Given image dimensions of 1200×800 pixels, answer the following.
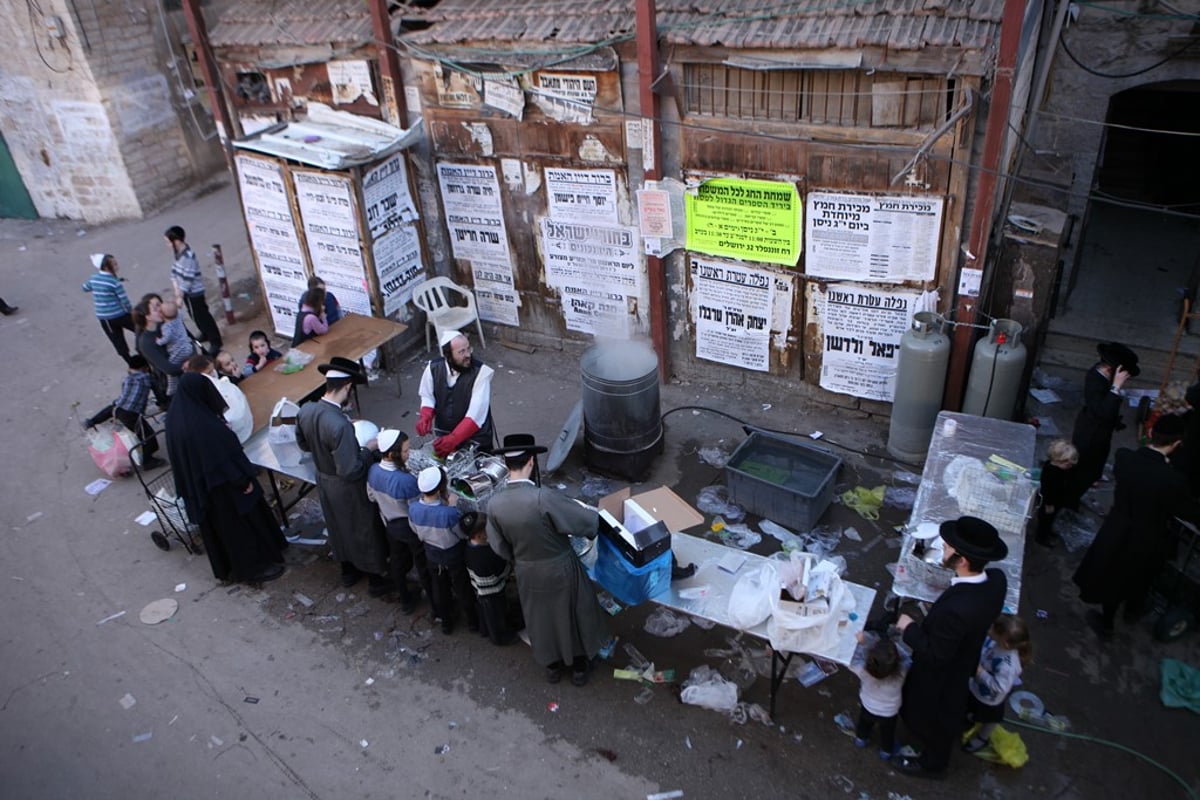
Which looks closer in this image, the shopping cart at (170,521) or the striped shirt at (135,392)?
the shopping cart at (170,521)

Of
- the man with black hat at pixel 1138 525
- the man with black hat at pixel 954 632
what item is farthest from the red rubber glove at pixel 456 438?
the man with black hat at pixel 1138 525

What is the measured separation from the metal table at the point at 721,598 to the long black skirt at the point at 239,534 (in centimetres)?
350

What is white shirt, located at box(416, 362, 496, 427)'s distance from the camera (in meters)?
6.77

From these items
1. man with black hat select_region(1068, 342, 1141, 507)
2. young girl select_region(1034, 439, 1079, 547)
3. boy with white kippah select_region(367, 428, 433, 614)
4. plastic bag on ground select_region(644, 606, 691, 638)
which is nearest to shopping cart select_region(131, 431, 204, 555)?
boy with white kippah select_region(367, 428, 433, 614)

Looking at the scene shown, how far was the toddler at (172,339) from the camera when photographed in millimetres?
8250

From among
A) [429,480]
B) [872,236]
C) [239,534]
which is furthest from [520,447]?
[872,236]

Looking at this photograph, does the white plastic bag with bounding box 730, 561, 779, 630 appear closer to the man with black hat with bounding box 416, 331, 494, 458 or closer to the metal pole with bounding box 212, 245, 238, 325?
the man with black hat with bounding box 416, 331, 494, 458

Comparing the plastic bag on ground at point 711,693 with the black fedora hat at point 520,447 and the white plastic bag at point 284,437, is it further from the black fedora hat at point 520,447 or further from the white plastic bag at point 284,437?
the white plastic bag at point 284,437

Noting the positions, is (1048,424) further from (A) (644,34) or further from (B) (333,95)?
(B) (333,95)

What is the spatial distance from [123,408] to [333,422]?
338 centimetres

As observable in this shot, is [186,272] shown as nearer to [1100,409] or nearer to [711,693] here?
[711,693]

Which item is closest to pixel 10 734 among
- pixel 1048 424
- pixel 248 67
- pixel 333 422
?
pixel 333 422

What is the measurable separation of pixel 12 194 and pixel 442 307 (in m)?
10.6

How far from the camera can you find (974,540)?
14.7 feet
